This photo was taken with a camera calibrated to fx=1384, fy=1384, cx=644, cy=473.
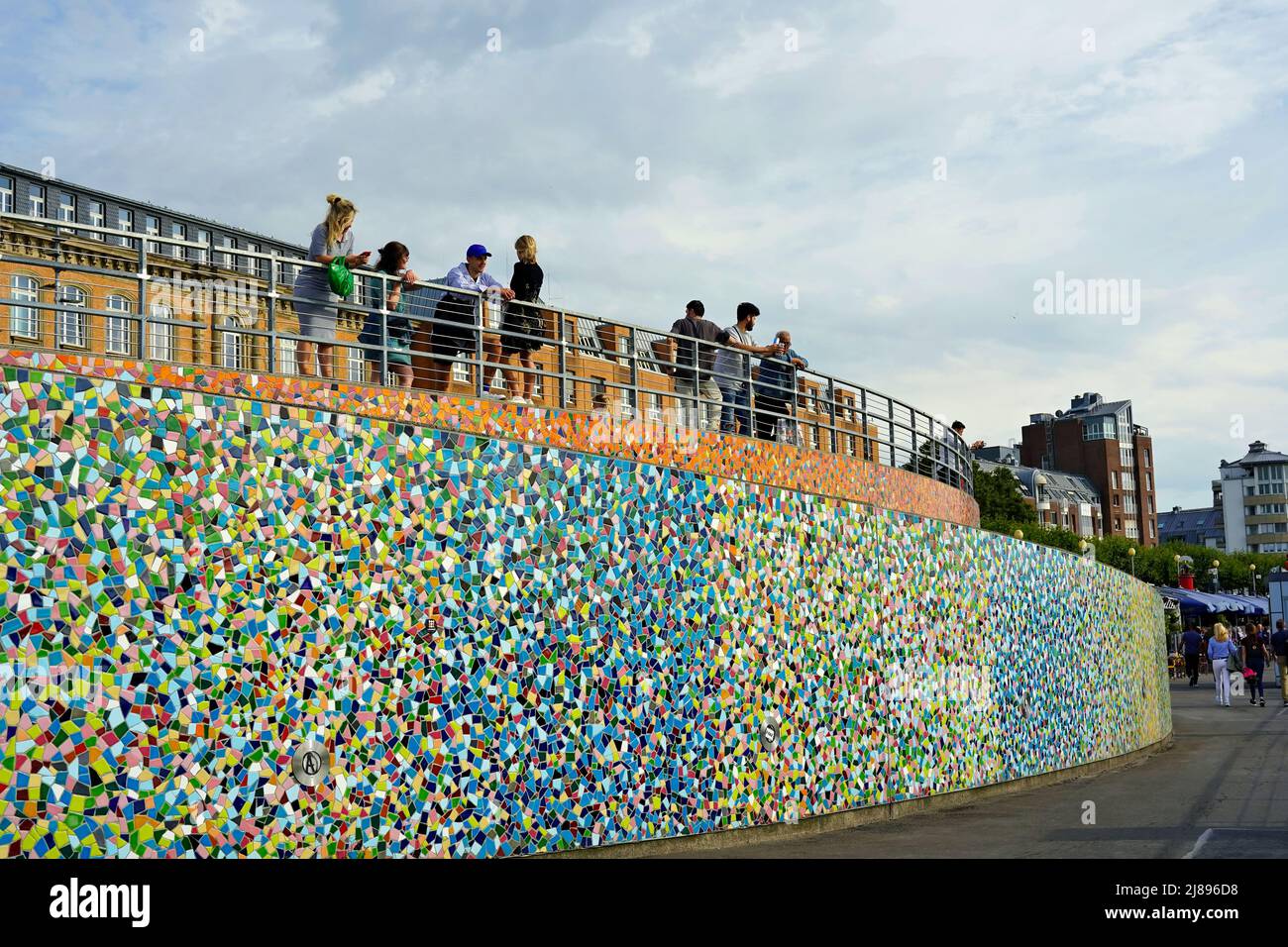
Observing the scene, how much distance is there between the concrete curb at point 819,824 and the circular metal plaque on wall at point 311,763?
6.30 feet

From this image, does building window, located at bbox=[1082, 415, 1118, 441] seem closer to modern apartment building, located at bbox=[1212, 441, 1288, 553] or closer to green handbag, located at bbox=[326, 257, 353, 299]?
modern apartment building, located at bbox=[1212, 441, 1288, 553]

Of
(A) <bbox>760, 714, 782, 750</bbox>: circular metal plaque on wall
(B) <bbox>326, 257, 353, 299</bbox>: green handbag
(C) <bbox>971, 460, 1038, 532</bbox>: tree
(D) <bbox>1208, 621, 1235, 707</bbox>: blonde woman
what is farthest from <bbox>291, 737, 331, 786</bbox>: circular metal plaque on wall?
(C) <bbox>971, 460, 1038, 532</bbox>: tree

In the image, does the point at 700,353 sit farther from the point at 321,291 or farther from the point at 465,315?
the point at 321,291

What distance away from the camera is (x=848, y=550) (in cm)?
1398

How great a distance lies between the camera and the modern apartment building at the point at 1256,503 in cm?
16688

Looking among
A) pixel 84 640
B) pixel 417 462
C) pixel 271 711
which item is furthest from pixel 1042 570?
pixel 84 640

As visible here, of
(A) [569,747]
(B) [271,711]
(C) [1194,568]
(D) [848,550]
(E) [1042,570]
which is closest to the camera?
(B) [271,711]

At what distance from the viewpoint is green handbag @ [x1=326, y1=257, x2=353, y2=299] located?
10.3 meters

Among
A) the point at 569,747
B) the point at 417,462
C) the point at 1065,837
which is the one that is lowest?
the point at 1065,837

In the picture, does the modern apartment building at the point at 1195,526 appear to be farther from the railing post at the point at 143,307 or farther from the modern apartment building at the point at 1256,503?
the railing post at the point at 143,307

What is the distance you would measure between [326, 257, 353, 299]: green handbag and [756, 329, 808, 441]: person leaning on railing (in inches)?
216

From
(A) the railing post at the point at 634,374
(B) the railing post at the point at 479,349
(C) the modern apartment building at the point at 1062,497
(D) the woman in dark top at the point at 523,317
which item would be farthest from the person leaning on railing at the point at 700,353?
(C) the modern apartment building at the point at 1062,497
